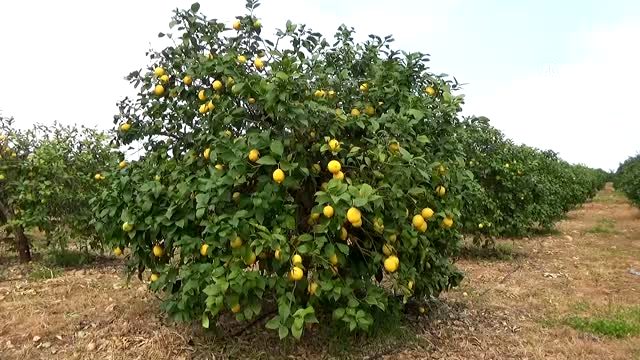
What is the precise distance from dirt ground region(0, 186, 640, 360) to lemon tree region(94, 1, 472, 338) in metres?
0.32

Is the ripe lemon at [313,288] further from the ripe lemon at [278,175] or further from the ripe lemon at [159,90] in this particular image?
the ripe lemon at [159,90]

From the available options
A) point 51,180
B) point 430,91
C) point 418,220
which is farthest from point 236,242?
point 51,180

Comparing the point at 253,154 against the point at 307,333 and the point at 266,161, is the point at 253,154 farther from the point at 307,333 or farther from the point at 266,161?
the point at 307,333

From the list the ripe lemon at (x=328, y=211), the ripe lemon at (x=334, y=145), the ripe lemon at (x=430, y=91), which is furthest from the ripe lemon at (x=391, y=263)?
the ripe lemon at (x=430, y=91)

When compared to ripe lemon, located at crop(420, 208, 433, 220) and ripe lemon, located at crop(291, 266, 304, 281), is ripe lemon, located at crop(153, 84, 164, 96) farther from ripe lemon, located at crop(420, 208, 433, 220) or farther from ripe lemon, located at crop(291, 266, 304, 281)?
ripe lemon, located at crop(420, 208, 433, 220)

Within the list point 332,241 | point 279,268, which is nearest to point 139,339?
point 279,268

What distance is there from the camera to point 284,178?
287cm

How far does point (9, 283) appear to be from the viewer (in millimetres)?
5621

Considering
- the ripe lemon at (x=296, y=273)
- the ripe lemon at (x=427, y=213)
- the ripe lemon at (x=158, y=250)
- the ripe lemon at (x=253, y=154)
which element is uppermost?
the ripe lemon at (x=253, y=154)

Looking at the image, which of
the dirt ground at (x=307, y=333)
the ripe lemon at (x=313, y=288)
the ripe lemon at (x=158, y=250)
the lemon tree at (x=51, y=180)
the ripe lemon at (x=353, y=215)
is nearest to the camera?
the ripe lemon at (x=353, y=215)

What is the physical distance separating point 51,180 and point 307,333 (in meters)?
4.12

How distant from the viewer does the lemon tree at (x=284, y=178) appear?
2.86 m

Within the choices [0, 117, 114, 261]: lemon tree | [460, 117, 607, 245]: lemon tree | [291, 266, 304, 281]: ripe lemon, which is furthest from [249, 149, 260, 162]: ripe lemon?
[460, 117, 607, 245]: lemon tree

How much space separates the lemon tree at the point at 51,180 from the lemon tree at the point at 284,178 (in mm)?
2797
